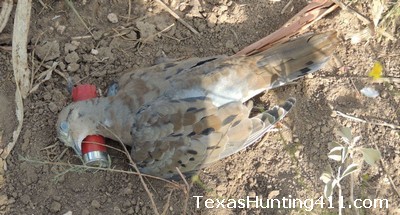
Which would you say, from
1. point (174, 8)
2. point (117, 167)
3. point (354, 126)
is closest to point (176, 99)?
point (117, 167)

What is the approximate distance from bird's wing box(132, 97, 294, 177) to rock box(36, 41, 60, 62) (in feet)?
2.84

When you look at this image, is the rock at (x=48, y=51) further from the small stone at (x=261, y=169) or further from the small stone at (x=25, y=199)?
the small stone at (x=261, y=169)

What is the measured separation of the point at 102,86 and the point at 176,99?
27.5 inches

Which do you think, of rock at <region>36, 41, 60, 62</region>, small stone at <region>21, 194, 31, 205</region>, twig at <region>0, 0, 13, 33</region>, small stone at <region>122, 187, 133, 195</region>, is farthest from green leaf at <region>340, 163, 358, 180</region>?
twig at <region>0, 0, 13, 33</region>

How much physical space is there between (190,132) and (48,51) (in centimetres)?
129

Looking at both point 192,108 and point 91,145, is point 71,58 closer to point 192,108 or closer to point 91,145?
point 91,145

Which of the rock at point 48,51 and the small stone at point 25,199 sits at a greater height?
the rock at point 48,51

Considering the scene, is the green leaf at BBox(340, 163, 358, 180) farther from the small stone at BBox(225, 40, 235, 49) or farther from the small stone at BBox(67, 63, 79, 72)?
the small stone at BBox(67, 63, 79, 72)

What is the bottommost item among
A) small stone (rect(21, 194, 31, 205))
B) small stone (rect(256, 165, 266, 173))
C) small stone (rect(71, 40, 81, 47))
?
small stone (rect(21, 194, 31, 205))

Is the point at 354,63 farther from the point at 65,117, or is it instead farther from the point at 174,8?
the point at 65,117

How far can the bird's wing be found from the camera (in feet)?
13.5

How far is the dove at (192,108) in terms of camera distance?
412 cm

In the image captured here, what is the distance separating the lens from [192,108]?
418 cm

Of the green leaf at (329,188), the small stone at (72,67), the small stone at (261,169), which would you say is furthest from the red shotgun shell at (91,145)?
the green leaf at (329,188)
